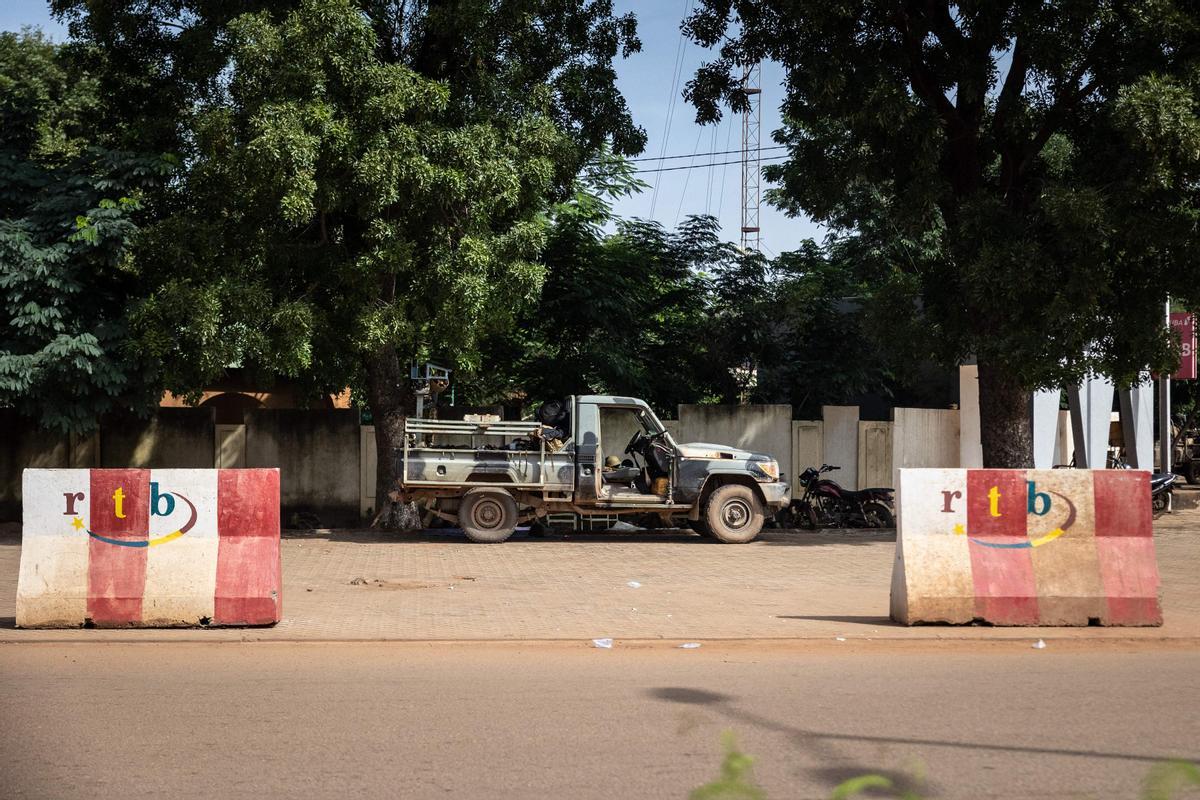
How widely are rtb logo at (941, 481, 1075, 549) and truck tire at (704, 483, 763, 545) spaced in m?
7.54

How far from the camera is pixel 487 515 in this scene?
16188mm

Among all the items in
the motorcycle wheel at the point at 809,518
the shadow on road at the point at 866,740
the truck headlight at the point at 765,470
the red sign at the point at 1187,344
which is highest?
the red sign at the point at 1187,344

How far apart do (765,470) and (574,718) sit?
10.9 m

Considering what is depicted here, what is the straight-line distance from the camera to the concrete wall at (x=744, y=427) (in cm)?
2075

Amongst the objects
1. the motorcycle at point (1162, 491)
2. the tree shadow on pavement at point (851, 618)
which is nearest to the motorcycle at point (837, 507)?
the motorcycle at point (1162, 491)

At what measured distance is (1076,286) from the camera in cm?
1509

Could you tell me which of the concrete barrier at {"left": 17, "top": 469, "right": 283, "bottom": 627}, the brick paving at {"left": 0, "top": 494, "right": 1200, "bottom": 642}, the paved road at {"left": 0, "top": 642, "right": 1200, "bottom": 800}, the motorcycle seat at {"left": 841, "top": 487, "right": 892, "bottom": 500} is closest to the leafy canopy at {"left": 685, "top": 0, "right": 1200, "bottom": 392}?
the motorcycle seat at {"left": 841, "top": 487, "right": 892, "bottom": 500}

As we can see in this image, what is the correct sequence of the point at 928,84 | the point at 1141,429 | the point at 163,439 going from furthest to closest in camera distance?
the point at 1141,429
the point at 163,439
the point at 928,84

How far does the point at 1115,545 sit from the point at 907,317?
9206mm

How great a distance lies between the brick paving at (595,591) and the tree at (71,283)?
7.90 feet

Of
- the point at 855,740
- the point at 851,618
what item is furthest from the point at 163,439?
the point at 855,740

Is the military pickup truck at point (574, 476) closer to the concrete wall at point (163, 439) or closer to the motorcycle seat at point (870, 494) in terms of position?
the motorcycle seat at point (870, 494)

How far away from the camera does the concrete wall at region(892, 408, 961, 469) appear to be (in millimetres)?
21156

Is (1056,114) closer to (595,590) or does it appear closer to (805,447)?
(805,447)
